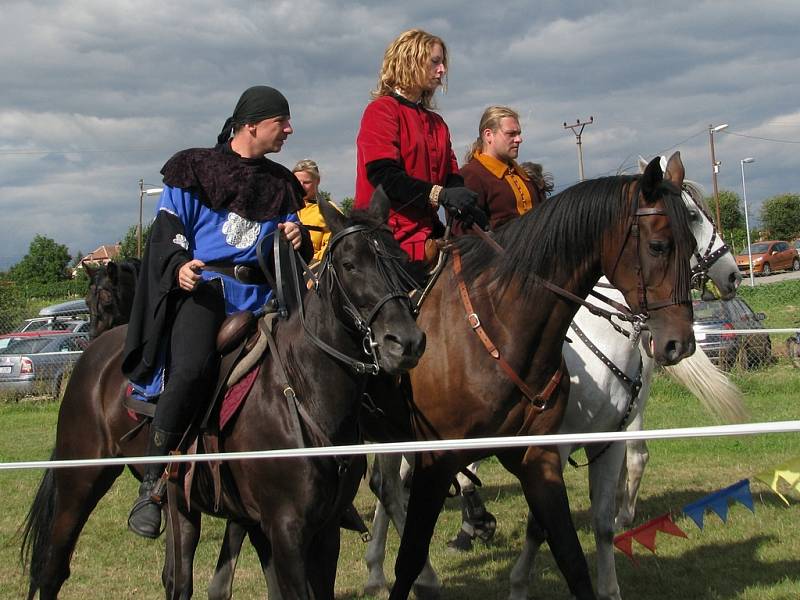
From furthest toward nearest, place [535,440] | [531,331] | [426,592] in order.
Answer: [426,592], [531,331], [535,440]

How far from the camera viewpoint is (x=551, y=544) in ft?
14.3

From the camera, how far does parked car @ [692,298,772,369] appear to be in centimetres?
1375

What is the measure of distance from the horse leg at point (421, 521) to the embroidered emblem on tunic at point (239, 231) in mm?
1431

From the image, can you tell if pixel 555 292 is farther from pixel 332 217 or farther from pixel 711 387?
pixel 711 387

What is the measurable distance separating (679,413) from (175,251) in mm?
10612

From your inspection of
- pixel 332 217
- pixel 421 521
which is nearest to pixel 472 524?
pixel 421 521

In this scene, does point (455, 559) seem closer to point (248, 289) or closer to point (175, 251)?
point (248, 289)

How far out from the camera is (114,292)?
6.13 m

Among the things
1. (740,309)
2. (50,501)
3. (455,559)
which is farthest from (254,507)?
(740,309)

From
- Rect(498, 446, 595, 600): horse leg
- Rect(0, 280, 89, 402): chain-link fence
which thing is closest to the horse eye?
Rect(498, 446, 595, 600): horse leg

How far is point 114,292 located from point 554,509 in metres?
3.41

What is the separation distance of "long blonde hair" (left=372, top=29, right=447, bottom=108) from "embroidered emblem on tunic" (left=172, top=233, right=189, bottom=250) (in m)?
1.68

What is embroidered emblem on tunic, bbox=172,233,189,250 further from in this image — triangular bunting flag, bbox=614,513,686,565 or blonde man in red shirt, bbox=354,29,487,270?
triangular bunting flag, bbox=614,513,686,565

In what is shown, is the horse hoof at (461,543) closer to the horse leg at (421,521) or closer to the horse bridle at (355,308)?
the horse leg at (421,521)
